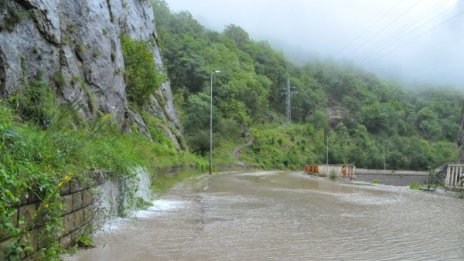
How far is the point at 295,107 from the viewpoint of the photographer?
4540 inches

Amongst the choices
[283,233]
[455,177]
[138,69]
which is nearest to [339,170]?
[455,177]

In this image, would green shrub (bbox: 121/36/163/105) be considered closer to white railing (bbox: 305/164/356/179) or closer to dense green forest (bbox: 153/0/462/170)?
white railing (bbox: 305/164/356/179)

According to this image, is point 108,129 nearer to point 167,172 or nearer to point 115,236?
point 167,172

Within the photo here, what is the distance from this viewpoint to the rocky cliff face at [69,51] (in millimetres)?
14422

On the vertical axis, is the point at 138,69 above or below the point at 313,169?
above

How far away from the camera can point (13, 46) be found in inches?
569

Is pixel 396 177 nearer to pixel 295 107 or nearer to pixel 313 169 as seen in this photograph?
pixel 313 169

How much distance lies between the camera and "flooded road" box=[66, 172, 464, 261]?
7.58m

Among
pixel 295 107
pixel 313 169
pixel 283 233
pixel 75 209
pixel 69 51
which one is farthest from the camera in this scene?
pixel 295 107

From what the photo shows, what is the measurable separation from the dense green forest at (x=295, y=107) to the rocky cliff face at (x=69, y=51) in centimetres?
3092

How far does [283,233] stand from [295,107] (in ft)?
351

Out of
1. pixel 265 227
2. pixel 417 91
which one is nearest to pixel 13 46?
pixel 265 227

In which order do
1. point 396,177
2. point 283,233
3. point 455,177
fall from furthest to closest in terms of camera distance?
1. point 396,177
2. point 455,177
3. point 283,233

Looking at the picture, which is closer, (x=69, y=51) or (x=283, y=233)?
(x=283, y=233)
